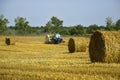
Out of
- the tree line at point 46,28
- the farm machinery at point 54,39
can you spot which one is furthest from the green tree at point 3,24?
the farm machinery at point 54,39

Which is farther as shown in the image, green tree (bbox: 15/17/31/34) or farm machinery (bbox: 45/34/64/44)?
green tree (bbox: 15/17/31/34)

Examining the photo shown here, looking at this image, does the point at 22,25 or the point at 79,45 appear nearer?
the point at 79,45

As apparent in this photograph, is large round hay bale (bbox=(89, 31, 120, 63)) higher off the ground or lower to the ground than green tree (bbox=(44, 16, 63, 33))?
lower

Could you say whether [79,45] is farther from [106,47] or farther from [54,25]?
[54,25]

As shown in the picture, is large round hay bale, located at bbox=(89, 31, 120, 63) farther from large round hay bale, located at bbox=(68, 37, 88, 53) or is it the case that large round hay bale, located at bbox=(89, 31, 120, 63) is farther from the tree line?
the tree line

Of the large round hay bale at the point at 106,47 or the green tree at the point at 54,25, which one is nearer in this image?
the large round hay bale at the point at 106,47

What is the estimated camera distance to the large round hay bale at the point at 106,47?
16.1 metres

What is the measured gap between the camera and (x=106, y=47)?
1650 cm

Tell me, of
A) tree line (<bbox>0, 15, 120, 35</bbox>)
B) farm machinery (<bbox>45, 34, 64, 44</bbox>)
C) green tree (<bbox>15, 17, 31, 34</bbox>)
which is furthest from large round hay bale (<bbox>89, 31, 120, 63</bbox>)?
green tree (<bbox>15, 17, 31, 34</bbox>)

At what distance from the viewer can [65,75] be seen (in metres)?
12.3

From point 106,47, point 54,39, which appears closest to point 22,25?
point 54,39

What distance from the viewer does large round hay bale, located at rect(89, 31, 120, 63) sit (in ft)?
52.9

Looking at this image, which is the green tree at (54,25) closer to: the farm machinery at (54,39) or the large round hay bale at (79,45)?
the farm machinery at (54,39)

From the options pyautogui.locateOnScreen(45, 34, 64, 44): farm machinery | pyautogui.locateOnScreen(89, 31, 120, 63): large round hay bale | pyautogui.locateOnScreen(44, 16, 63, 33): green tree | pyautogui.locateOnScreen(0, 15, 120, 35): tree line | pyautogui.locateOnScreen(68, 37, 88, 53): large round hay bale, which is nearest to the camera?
pyautogui.locateOnScreen(89, 31, 120, 63): large round hay bale
